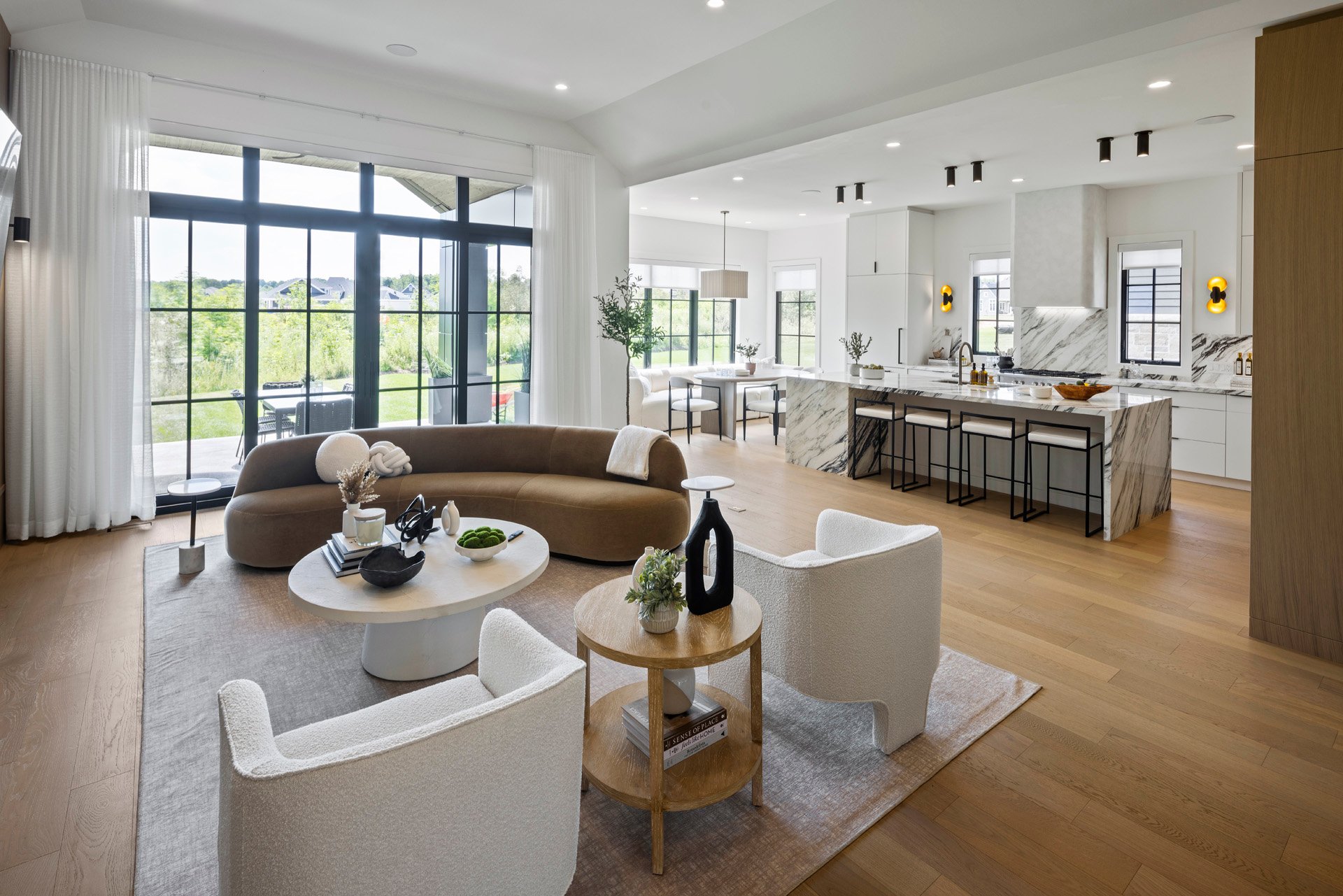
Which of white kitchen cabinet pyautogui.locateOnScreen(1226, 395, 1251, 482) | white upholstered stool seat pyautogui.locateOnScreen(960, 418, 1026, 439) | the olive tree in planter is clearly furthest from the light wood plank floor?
the olive tree in planter

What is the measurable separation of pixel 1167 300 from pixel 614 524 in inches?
245

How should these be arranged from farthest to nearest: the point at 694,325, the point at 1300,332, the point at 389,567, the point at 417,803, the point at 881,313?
the point at 694,325, the point at 881,313, the point at 1300,332, the point at 389,567, the point at 417,803

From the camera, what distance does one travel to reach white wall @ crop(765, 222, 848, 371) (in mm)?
9984

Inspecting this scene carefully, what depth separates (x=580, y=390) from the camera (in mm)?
6656

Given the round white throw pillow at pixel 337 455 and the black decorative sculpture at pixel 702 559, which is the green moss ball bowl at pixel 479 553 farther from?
the round white throw pillow at pixel 337 455

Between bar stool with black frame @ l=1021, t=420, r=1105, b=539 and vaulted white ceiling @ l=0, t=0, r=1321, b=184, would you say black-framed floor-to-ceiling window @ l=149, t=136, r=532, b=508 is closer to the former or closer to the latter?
vaulted white ceiling @ l=0, t=0, r=1321, b=184

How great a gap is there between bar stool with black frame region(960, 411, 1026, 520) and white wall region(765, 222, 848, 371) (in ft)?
13.5

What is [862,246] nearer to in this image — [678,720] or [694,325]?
[694,325]

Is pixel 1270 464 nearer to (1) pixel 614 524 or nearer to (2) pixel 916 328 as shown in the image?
(1) pixel 614 524

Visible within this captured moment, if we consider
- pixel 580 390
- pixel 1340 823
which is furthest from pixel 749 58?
pixel 1340 823

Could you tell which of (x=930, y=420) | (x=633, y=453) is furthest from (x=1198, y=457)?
(x=633, y=453)

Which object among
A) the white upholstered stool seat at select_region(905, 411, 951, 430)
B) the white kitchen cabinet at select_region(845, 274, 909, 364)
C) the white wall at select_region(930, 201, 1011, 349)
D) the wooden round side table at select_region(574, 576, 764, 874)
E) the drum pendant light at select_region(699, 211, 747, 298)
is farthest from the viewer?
the drum pendant light at select_region(699, 211, 747, 298)

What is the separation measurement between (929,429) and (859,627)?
14.8ft

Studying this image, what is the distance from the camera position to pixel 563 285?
6.45 meters
